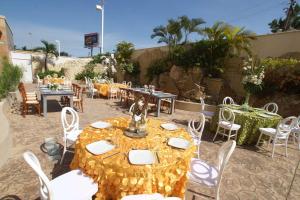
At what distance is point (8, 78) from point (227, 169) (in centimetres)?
798

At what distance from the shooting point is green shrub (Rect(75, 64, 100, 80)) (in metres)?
17.1

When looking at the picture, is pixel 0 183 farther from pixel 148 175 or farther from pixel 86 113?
pixel 86 113

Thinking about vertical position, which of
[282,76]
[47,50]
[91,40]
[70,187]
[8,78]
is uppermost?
[91,40]

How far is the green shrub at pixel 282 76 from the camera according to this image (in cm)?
711

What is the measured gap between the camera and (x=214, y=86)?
9.64 meters

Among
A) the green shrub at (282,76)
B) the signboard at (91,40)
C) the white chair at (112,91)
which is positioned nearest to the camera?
the green shrub at (282,76)

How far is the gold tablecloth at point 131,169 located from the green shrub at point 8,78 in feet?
19.9

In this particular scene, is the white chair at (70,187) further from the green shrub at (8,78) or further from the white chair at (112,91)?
the white chair at (112,91)

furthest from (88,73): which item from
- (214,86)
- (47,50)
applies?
(214,86)

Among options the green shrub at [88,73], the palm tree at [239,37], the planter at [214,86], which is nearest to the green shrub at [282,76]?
the palm tree at [239,37]

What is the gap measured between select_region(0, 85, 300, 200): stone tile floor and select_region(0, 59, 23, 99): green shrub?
1.75m

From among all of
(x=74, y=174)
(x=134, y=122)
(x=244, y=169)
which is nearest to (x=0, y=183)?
(x=74, y=174)

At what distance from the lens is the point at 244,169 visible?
364 centimetres

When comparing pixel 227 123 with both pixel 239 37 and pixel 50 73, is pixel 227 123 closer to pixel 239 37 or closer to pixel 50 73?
pixel 239 37
